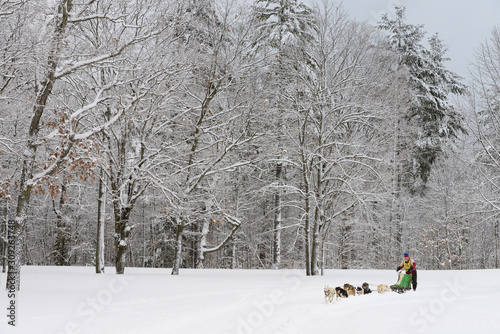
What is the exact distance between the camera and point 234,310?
8.52 m

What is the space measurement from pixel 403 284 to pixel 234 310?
17.0 ft

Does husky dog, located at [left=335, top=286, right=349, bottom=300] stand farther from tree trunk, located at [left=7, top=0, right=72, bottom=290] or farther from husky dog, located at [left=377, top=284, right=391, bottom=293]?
tree trunk, located at [left=7, top=0, right=72, bottom=290]

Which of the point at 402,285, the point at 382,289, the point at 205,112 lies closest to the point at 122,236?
the point at 205,112

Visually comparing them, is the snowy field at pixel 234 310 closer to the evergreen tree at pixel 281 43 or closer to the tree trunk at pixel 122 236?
the tree trunk at pixel 122 236

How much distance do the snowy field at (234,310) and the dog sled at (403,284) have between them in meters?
0.23

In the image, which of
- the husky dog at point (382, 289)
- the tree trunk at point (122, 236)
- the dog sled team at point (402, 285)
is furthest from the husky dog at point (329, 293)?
the tree trunk at point (122, 236)

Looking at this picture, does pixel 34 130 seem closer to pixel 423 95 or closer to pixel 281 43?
pixel 281 43

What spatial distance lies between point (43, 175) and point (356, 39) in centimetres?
1329

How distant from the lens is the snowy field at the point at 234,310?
6.69 m

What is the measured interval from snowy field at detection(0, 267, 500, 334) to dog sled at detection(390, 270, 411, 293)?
0.75 feet

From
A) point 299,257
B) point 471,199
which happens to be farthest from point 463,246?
point 471,199

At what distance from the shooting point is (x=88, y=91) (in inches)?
596

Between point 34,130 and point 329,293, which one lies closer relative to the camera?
point 329,293

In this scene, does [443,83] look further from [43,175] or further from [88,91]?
[43,175]
